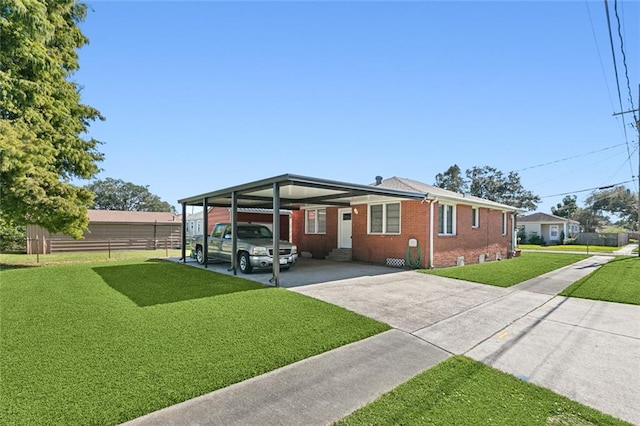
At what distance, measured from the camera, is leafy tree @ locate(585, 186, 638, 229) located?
49787 mm

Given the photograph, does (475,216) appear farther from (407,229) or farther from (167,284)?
(167,284)

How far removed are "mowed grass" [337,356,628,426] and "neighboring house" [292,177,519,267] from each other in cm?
877

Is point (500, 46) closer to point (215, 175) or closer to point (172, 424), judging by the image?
point (172, 424)

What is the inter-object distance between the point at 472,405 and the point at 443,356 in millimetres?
1212

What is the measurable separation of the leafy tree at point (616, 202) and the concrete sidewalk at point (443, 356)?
194 feet

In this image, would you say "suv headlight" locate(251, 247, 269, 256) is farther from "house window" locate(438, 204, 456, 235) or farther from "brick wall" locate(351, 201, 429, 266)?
"house window" locate(438, 204, 456, 235)

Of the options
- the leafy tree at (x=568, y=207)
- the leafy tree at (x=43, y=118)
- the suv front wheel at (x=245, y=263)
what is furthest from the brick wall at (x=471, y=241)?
the leafy tree at (x=568, y=207)

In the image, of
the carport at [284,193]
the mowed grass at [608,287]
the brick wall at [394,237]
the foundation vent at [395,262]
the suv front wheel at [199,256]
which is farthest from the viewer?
the suv front wheel at [199,256]

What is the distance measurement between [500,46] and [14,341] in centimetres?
1342

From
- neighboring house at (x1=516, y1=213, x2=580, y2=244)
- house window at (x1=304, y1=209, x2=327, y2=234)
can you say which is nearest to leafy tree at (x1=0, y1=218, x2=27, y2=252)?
house window at (x1=304, y1=209, x2=327, y2=234)

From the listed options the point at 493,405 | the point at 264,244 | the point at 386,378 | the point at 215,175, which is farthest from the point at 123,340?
the point at 215,175

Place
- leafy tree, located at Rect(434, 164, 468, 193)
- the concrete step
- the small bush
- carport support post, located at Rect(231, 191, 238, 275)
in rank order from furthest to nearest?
leafy tree, located at Rect(434, 164, 468, 193), the small bush, the concrete step, carport support post, located at Rect(231, 191, 238, 275)

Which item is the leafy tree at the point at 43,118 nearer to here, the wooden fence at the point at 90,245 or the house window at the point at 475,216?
the wooden fence at the point at 90,245

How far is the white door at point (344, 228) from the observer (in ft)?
49.2
